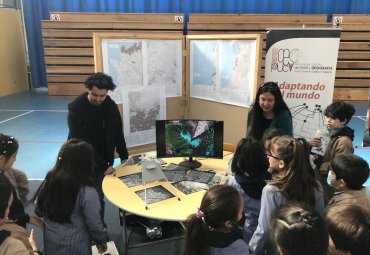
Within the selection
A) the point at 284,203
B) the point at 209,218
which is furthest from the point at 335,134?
the point at 209,218

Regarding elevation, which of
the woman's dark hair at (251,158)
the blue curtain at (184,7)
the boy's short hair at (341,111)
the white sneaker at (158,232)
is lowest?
the white sneaker at (158,232)

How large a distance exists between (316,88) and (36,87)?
9.51 meters

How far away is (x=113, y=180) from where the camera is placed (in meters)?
2.61

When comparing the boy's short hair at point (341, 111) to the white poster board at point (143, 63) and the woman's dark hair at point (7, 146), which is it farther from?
the woman's dark hair at point (7, 146)

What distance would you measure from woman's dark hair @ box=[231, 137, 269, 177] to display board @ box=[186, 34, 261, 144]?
1.38m

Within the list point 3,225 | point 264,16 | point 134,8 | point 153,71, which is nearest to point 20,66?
point 134,8

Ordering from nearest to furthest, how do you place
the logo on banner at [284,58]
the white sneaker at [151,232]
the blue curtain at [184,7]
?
the white sneaker at [151,232]
the logo on banner at [284,58]
the blue curtain at [184,7]

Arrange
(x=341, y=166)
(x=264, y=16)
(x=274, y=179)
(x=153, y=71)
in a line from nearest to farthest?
(x=274, y=179), (x=341, y=166), (x=153, y=71), (x=264, y=16)

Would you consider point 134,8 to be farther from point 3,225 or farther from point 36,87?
point 3,225

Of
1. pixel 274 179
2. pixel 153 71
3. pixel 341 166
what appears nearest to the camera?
pixel 274 179

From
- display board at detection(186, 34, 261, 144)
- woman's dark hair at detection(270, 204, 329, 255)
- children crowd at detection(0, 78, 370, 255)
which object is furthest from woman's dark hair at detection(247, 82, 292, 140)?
woman's dark hair at detection(270, 204, 329, 255)

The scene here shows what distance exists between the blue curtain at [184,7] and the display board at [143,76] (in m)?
6.45

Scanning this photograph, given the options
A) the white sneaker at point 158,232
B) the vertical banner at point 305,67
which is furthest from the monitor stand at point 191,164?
the vertical banner at point 305,67

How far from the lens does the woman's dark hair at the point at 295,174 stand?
5.94ft
